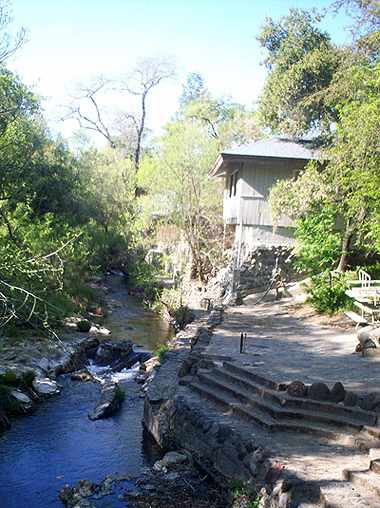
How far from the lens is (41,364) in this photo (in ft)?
38.3

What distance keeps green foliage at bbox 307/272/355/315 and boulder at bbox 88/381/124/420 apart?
22.7 feet

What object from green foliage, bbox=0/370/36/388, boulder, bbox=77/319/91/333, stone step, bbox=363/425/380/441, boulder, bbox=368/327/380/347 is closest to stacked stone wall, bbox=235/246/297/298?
boulder, bbox=77/319/91/333

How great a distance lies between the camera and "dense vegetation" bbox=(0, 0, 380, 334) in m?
11.6

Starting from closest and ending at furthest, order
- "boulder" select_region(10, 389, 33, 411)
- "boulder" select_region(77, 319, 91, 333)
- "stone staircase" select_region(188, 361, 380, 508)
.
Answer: "stone staircase" select_region(188, 361, 380, 508)
"boulder" select_region(10, 389, 33, 411)
"boulder" select_region(77, 319, 91, 333)

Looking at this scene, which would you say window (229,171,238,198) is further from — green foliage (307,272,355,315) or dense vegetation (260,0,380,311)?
green foliage (307,272,355,315)

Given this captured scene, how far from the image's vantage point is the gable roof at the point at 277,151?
17.4 metres

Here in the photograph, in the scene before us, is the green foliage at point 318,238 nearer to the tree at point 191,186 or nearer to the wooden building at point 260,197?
the wooden building at point 260,197

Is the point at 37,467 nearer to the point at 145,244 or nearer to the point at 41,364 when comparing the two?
the point at 41,364

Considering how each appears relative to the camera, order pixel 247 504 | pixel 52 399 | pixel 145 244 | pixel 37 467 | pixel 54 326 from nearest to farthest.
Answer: pixel 247 504 < pixel 37 467 < pixel 52 399 < pixel 54 326 < pixel 145 244

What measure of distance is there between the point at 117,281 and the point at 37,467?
2065 cm

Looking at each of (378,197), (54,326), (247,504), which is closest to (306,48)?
(378,197)

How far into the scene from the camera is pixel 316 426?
6.42 m

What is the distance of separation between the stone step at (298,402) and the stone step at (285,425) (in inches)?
10.6

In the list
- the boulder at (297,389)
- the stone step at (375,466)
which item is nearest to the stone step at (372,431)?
the stone step at (375,466)
